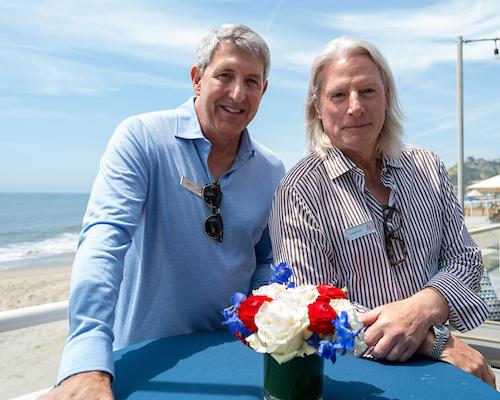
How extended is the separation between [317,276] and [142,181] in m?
0.77

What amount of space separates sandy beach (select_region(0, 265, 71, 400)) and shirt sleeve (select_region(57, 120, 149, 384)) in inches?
201

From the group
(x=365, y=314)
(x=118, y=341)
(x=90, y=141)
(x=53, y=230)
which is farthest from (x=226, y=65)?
(x=90, y=141)

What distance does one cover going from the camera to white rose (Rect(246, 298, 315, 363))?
0.98 meters

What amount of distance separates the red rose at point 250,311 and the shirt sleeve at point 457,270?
93cm

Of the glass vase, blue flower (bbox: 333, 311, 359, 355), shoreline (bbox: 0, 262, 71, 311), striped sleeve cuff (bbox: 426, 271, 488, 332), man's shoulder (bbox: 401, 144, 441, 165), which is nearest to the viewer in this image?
blue flower (bbox: 333, 311, 359, 355)

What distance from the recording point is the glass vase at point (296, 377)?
1080mm

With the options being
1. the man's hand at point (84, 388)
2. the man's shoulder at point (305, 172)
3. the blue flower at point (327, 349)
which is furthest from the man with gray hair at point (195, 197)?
the blue flower at point (327, 349)

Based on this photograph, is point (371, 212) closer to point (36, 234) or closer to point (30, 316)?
point (30, 316)

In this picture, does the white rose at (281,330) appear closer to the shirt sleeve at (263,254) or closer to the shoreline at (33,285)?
the shirt sleeve at (263,254)

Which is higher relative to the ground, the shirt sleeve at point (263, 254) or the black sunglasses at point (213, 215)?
the black sunglasses at point (213, 215)

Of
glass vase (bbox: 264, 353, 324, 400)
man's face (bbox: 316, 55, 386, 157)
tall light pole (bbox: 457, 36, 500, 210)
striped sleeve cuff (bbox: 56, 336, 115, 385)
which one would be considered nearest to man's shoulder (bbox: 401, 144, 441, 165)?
man's face (bbox: 316, 55, 386, 157)

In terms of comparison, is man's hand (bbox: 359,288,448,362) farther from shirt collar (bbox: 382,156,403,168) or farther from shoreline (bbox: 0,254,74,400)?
shoreline (bbox: 0,254,74,400)

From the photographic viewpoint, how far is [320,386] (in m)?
1.14

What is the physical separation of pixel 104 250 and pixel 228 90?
0.89 metres
